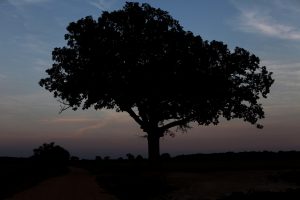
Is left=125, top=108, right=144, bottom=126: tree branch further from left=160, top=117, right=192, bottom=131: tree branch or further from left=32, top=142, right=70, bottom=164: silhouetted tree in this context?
left=32, top=142, right=70, bottom=164: silhouetted tree

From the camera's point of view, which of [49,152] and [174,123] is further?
[49,152]

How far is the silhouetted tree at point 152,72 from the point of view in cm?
5138

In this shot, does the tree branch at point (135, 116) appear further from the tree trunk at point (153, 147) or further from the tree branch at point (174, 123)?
the tree branch at point (174, 123)

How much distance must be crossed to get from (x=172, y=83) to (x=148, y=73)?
7.68ft

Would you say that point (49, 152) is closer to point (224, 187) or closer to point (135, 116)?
point (135, 116)

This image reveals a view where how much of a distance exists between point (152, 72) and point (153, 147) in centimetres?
754

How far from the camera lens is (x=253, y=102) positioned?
53.9 metres

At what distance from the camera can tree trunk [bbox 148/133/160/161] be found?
54.1 meters

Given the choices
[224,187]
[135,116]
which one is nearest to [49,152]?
[135,116]

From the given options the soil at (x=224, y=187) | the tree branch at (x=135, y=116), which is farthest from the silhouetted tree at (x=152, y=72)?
the soil at (x=224, y=187)

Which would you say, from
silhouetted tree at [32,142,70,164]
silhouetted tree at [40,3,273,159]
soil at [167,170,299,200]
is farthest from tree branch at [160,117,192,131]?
silhouetted tree at [32,142,70,164]

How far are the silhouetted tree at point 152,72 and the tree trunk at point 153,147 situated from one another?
0.09m

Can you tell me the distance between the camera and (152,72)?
51.1 m

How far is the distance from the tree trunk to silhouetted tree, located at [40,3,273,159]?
9cm
